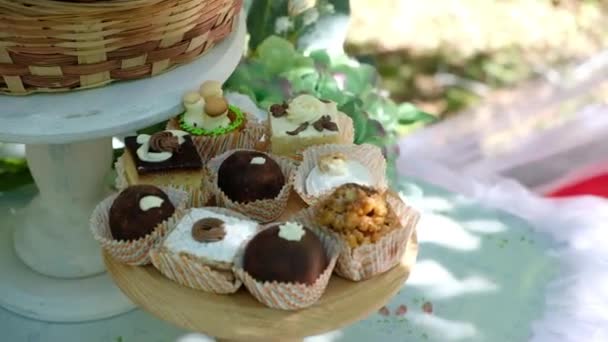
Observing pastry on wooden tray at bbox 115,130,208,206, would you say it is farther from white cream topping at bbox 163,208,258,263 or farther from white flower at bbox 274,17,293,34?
white flower at bbox 274,17,293,34

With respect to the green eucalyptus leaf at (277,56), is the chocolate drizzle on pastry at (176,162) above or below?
above

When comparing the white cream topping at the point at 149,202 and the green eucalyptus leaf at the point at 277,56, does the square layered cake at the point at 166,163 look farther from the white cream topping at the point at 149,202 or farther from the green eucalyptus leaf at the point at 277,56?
the green eucalyptus leaf at the point at 277,56

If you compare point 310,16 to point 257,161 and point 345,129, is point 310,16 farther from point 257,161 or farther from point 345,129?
point 257,161

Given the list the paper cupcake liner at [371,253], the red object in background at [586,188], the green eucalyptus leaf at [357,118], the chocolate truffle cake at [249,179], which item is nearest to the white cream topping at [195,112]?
the chocolate truffle cake at [249,179]

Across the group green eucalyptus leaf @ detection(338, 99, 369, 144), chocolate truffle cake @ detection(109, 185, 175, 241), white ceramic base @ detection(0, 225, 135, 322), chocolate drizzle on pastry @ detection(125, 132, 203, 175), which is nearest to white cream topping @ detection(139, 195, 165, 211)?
chocolate truffle cake @ detection(109, 185, 175, 241)

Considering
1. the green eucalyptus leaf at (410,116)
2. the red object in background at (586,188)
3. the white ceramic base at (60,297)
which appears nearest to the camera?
the white ceramic base at (60,297)
